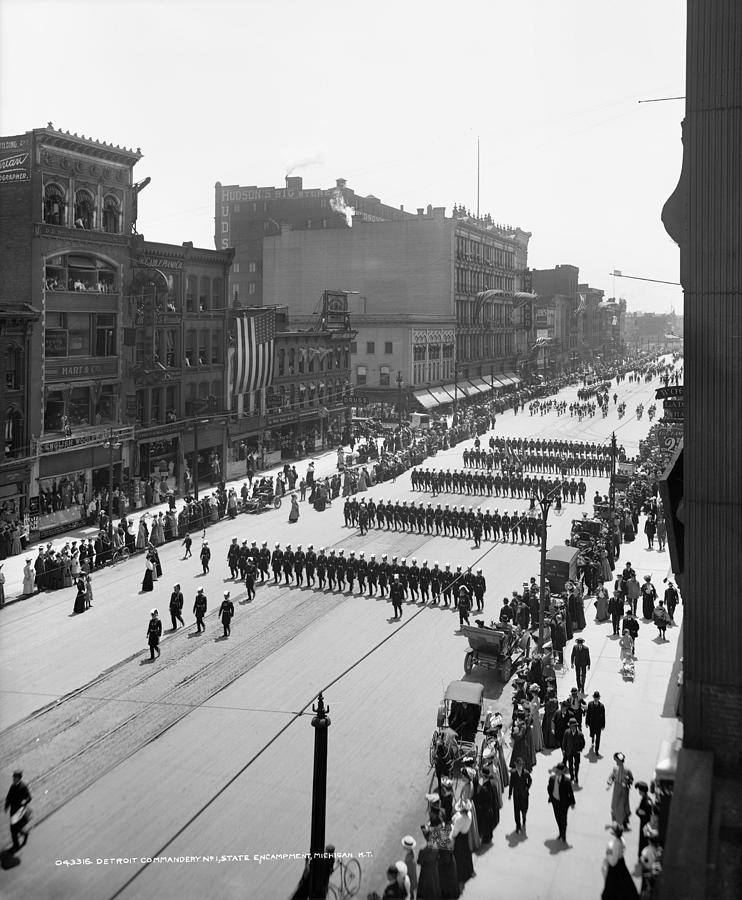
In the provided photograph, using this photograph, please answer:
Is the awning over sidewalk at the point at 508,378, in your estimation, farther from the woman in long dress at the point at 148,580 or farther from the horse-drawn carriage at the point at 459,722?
the horse-drawn carriage at the point at 459,722

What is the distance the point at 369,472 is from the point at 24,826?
138ft

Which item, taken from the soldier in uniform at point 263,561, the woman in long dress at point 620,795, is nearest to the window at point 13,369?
the soldier in uniform at point 263,561

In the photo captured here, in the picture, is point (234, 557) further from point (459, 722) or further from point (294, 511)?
point (459, 722)

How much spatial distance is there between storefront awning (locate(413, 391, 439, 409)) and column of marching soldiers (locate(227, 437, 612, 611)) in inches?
797

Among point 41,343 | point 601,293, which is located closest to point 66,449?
point 41,343

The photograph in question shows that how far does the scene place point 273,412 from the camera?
209 feet

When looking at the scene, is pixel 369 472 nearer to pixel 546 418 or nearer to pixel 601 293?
pixel 546 418

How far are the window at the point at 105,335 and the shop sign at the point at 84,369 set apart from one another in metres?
0.46

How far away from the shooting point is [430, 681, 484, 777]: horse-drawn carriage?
1761cm

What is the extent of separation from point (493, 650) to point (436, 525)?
19109 mm

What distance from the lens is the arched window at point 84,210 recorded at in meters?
44.7

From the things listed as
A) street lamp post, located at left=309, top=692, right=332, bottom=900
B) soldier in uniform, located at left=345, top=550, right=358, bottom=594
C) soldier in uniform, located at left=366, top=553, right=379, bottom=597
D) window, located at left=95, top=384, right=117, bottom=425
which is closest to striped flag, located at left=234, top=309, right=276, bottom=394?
window, located at left=95, top=384, right=117, bottom=425

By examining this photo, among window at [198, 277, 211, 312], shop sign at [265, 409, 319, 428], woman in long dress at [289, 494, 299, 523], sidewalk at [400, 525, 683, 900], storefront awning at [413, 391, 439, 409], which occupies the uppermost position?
window at [198, 277, 211, 312]

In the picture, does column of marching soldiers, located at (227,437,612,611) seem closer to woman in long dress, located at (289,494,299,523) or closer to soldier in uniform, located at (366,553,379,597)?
soldier in uniform, located at (366,553,379,597)
